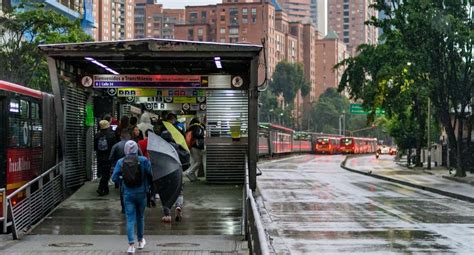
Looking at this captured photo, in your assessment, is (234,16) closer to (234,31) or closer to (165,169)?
(234,31)

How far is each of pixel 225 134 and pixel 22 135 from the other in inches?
254

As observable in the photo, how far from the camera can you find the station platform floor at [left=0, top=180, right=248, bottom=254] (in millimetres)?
11039

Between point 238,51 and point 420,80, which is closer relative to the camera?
point 238,51

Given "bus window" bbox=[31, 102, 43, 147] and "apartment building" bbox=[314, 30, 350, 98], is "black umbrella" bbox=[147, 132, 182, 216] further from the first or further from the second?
"apartment building" bbox=[314, 30, 350, 98]

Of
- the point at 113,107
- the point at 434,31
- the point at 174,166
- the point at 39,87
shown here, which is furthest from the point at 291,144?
the point at 174,166

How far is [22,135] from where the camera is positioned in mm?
15133

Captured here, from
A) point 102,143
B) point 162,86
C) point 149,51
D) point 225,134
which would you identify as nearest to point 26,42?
point 162,86

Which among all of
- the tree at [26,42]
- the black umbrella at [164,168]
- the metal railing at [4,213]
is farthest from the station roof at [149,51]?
the tree at [26,42]

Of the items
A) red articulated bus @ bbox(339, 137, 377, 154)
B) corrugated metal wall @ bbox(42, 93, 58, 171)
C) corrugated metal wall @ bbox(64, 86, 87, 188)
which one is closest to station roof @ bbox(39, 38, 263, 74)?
corrugated metal wall @ bbox(64, 86, 87, 188)

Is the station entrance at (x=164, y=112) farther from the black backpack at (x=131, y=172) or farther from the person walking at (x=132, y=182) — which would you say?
the black backpack at (x=131, y=172)

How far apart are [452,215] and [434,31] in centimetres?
1591

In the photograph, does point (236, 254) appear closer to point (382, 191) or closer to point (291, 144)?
point (382, 191)

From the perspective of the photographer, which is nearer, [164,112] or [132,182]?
[132,182]

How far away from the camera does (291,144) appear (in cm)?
8381
